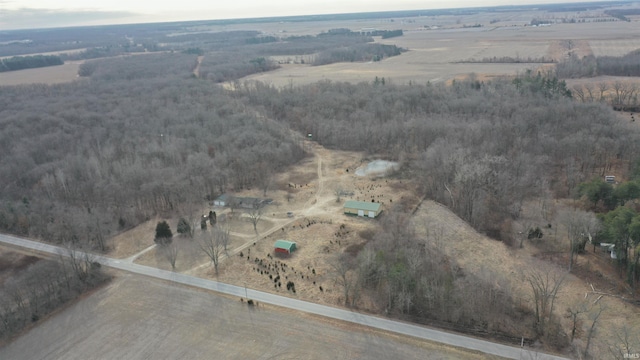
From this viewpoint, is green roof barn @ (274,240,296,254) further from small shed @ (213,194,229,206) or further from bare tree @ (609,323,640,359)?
bare tree @ (609,323,640,359)

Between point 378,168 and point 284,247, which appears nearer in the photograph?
point 284,247

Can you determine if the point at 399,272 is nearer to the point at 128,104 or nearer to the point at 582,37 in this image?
the point at 128,104

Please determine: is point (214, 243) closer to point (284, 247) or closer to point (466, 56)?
point (284, 247)

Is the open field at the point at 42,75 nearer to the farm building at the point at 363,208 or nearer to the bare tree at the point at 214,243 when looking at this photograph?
the bare tree at the point at 214,243

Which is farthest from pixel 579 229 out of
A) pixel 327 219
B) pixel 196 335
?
pixel 196 335

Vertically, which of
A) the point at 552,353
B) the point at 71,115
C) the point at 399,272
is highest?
the point at 71,115

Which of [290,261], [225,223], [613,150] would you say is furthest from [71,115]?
[613,150]

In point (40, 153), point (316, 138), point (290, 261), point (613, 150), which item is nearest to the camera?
point (290, 261)
